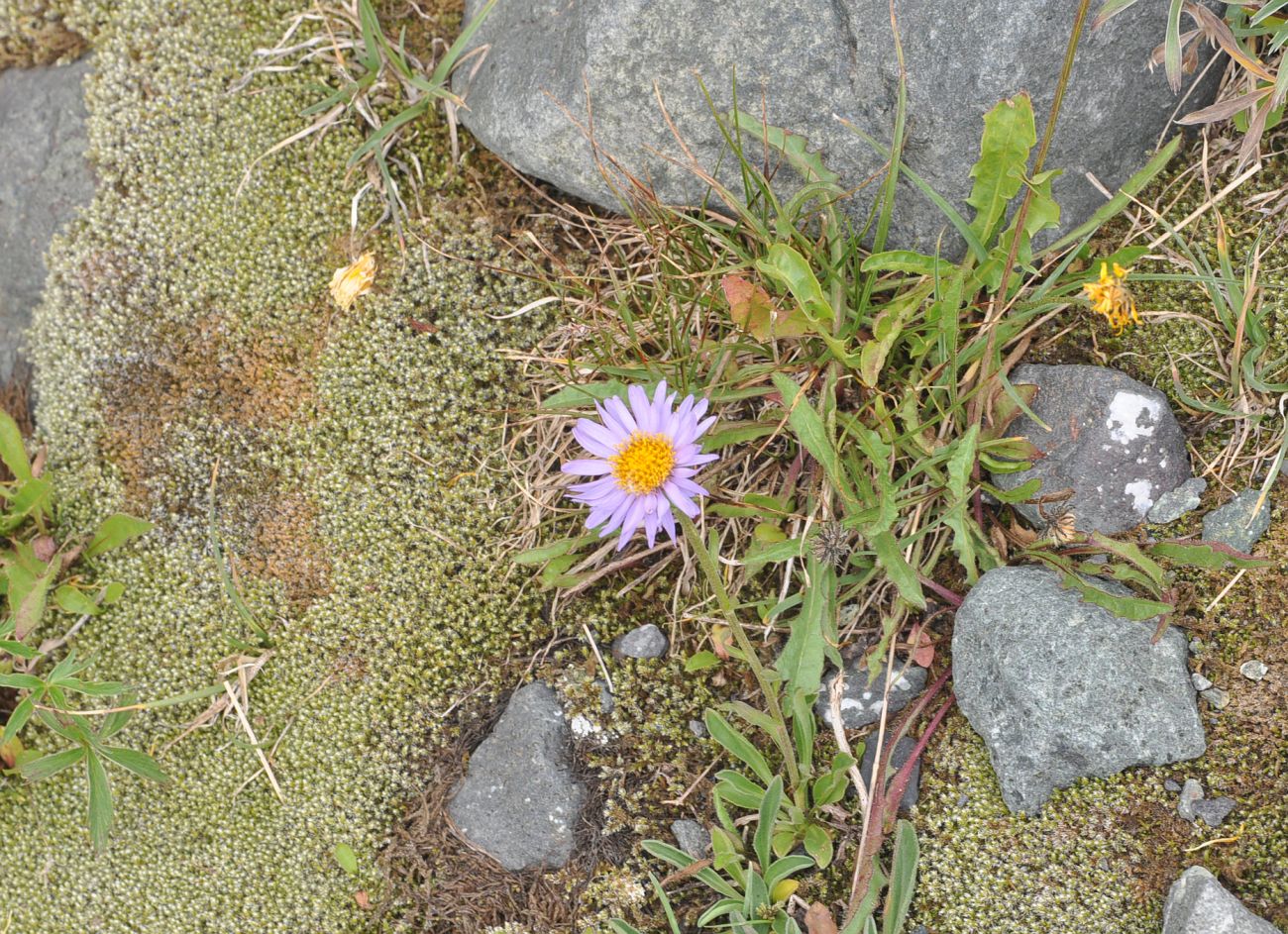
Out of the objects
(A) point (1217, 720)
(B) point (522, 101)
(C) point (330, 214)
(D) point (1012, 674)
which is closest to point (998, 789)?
(D) point (1012, 674)

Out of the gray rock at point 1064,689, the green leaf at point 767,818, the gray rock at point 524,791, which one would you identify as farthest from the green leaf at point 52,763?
the gray rock at point 1064,689

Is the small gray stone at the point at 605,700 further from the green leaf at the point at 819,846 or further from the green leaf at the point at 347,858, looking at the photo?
the green leaf at the point at 347,858

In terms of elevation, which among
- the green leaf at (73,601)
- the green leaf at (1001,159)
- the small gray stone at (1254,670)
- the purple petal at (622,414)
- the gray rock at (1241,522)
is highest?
the green leaf at (1001,159)

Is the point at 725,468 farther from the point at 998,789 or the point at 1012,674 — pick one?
the point at 998,789

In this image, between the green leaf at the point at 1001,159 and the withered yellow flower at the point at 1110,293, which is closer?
the withered yellow flower at the point at 1110,293

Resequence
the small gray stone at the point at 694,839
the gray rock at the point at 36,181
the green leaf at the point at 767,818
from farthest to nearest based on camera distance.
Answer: the gray rock at the point at 36,181 → the small gray stone at the point at 694,839 → the green leaf at the point at 767,818

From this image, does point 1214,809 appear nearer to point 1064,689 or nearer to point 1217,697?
point 1217,697

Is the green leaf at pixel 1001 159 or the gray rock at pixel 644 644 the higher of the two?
the green leaf at pixel 1001 159

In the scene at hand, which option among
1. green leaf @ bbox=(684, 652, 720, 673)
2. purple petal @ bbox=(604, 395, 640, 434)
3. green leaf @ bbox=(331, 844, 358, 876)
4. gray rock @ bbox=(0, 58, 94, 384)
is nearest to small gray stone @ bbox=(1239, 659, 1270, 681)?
green leaf @ bbox=(684, 652, 720, 673)
